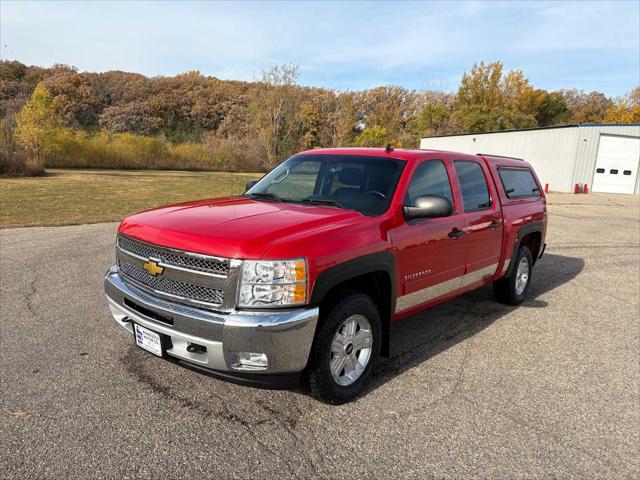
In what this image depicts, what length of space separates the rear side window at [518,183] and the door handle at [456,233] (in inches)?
55.7

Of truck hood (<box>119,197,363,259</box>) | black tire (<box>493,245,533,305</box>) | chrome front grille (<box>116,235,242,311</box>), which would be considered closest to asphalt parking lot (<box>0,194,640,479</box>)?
black tire (<box>493,245,533,305</box>)

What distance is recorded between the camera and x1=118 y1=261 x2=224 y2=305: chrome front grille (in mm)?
2834

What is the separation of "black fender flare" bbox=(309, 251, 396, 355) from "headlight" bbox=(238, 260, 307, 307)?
119 millimetres

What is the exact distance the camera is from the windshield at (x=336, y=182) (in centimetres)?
372

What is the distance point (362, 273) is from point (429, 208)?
807mm

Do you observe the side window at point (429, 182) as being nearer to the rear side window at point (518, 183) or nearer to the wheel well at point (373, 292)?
the wheel well at point (373, 292)

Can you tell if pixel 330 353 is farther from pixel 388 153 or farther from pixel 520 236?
pixel 520 236

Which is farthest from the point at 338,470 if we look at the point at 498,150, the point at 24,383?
the point at 498,150

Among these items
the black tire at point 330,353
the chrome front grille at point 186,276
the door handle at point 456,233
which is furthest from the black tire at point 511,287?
the chrome front grille at point 186,276

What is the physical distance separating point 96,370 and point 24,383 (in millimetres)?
481

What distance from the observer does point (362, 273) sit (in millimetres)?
3168

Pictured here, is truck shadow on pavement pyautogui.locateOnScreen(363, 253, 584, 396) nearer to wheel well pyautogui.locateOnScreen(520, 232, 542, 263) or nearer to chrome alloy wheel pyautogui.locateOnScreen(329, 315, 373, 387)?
chrome alloy wheel pyautogui.locateOnScreen(329, 315, 373, 387)

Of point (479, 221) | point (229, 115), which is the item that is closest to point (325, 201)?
point (479, 221)

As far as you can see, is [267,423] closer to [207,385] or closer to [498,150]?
[207,385]
